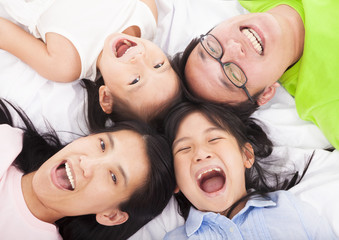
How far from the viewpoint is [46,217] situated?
1.14m

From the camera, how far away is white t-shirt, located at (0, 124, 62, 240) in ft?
3.45

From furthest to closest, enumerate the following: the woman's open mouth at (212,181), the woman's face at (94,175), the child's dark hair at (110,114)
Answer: the child's dark hair at (110,114), the woman's open mouth at (212,181), the woman's face at (94,175)

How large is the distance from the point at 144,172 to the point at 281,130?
Result: 2.04ft

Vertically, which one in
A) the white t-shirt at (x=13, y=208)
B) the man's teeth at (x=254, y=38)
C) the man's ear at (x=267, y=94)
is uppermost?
the man's teeth at (x=254, y=38)

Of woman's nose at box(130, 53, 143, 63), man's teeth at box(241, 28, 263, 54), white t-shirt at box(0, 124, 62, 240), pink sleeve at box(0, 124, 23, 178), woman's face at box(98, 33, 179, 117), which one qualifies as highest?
man's teeth at box(241, 28, 263, 54)

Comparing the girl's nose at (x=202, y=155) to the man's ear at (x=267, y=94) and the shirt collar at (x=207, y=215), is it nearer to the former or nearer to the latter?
the shirt collar at (x=207, y=215)

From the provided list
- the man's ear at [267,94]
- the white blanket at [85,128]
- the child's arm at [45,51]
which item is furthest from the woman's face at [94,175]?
the man's ear at [267,94]

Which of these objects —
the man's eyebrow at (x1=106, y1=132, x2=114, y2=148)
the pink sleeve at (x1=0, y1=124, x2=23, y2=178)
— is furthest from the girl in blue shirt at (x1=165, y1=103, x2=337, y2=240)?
the pink sleeve at (x1=0, y1=124, x2=23, y2=178)

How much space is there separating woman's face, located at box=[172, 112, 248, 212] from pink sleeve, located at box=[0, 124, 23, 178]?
565 mm

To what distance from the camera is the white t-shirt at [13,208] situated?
105cm

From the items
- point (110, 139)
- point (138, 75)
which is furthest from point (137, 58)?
point (110, 139)

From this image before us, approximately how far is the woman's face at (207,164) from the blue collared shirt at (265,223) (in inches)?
2.0

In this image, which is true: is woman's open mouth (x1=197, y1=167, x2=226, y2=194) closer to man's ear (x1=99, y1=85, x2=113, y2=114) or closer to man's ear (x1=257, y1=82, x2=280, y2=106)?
man's ear (x1=257, y1=82, x2=280, y2=106)

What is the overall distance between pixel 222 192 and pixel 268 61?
50cm
